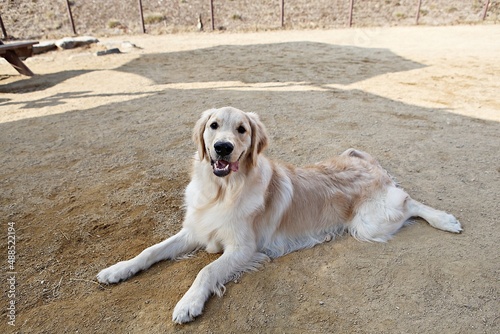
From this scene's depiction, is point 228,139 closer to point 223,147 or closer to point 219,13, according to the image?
point 223,147

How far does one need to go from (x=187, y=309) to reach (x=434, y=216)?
216 centimetres

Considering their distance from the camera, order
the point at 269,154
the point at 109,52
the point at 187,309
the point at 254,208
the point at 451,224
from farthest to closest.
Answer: the point at 109,52, the point at 269,154, the point at 451,224, the point at 254,208, the point at 187,309

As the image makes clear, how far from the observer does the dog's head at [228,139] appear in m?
2.31

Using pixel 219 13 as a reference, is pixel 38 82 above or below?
below

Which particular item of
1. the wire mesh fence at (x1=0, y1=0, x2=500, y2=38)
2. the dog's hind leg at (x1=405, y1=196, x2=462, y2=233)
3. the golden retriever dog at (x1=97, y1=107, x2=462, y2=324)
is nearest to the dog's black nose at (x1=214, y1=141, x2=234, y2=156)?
the golden retriever dog at (x1=97, y1=107, x2=462, y2=324)

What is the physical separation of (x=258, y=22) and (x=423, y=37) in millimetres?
10020

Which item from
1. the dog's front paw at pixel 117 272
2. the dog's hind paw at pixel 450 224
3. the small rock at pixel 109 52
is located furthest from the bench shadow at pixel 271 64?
the dog's front paw at pixel 117 272

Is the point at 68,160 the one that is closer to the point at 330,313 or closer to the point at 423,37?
the point at 330,313

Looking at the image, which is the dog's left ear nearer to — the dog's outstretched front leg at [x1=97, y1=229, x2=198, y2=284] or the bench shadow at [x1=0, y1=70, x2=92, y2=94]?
the dog's outstretched front leg at [x1=97, y1=229, x2=198, y2=284]

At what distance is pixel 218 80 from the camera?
739 cm

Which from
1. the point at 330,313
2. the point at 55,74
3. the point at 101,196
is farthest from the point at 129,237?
the point at 55,74

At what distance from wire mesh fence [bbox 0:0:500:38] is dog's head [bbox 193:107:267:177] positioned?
55.9 feet

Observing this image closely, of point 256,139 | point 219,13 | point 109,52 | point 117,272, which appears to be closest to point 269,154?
point 256,139

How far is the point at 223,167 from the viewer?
2340 mm
